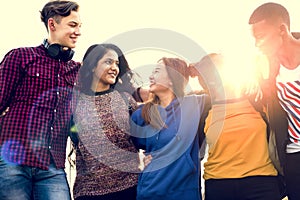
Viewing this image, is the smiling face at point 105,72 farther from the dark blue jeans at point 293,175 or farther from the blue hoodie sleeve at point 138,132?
the dark blue jeans at point 293,175

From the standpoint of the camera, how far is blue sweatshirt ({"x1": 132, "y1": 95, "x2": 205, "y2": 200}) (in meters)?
4.11

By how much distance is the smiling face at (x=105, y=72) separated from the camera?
4.53 metres

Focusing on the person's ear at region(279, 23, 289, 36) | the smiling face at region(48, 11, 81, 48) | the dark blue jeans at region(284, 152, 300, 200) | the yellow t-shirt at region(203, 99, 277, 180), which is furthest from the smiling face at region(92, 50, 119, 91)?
the dark blue jeans at region(284, 152, 300, 200)

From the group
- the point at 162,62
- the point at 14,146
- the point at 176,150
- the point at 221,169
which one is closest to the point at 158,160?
the point at 176,150

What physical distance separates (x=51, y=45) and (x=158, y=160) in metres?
1.33

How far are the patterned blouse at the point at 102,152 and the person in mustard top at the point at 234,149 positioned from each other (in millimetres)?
696

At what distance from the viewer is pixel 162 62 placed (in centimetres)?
455

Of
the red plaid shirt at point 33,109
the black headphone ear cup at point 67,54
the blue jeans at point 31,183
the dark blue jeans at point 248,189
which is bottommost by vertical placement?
the dark blue jeans at point 248,189

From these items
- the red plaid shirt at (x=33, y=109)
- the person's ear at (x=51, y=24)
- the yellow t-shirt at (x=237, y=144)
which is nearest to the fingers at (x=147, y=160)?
the yellow t-shirt at (x=237, y=144)

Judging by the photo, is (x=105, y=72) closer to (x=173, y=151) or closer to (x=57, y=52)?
(x=57, y=52)

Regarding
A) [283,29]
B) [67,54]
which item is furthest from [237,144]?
[67,54]

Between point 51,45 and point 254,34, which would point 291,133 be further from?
point 51,45

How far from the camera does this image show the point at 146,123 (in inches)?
173

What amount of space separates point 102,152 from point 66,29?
110 cm
